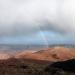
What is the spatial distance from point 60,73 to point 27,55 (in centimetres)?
5114

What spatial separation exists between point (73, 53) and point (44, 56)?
13680 mm

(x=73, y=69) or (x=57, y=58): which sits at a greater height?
(x=57, y=58)

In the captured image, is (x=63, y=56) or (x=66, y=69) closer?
(x=66, y=69)

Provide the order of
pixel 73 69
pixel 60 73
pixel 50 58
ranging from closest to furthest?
pixel 60 73 → pixel 73 69 → pixel 50 58

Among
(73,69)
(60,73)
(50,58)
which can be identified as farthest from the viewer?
(50,58)

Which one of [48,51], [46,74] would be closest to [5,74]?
[46,74]

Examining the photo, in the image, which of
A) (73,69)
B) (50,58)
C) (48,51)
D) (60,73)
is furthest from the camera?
(48,51)

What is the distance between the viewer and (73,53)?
100500 millimetres

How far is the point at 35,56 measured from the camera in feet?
297

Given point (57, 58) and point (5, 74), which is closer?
point (5, 74)

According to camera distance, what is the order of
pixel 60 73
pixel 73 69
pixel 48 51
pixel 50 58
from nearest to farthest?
pixel 60 73
pixel 73 69
pixel 50 58
pixel 48 51

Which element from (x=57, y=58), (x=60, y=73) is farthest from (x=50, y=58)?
(x=60, y=73)

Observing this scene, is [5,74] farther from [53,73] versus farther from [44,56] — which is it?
[44,56]

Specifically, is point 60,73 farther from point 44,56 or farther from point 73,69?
point 44,56
